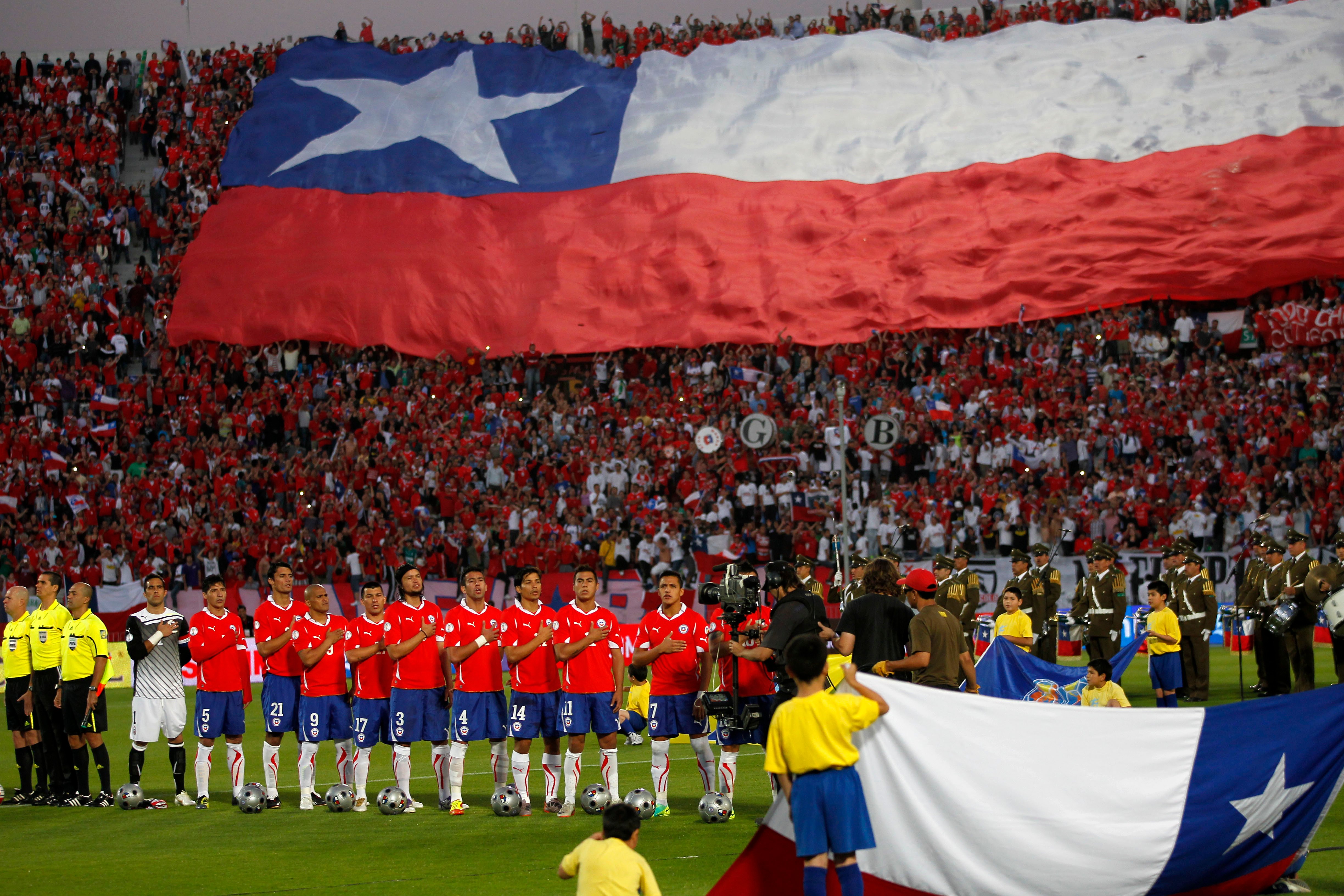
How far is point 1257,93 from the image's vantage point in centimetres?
3656

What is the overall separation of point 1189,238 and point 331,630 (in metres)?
26.5

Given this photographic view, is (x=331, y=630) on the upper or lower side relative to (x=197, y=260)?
lower

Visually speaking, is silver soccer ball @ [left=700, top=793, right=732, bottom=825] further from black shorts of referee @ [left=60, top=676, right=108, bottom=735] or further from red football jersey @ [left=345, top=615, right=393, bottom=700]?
black shorts of referee @ [left=60, top=676, right=108, bottom=735]

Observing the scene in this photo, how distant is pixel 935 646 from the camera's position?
11.5 m

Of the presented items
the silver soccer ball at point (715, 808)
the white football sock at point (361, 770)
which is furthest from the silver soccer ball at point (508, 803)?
the silver soccer ball at point (715, 808)

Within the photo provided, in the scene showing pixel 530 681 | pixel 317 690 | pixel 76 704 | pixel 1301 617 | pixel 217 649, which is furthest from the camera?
pixel 1301 617

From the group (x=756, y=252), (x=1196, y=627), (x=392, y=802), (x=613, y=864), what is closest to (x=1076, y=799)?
(x=613, y=864)

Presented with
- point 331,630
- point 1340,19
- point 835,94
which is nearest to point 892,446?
point 835,94

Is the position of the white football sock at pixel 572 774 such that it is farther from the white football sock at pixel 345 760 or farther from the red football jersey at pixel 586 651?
the white football sock at pixel 345 760

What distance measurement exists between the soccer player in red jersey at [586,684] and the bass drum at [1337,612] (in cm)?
741

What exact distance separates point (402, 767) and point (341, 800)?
2.18 ft


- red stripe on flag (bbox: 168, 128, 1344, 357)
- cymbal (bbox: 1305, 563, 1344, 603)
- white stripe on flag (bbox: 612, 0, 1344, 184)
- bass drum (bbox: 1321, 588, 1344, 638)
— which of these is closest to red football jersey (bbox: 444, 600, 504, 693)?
bass drum (bbox: 1321, 588, 1344, 638)

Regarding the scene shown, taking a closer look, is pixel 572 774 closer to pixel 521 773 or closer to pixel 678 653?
pixel 521 773

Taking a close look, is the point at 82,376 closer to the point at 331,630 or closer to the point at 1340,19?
the point at 331,630
